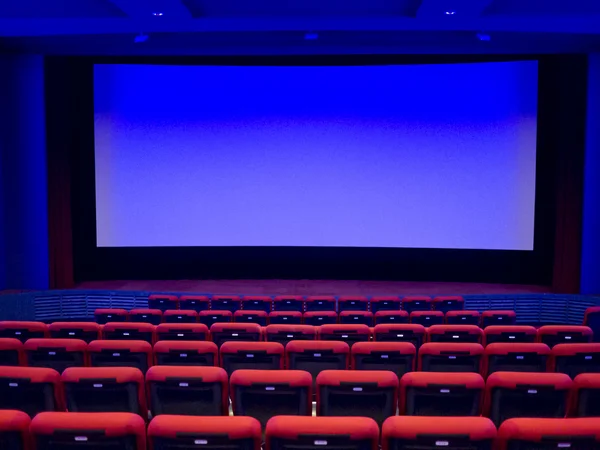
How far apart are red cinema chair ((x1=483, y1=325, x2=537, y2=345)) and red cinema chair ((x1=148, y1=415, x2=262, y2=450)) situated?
343 centimetres

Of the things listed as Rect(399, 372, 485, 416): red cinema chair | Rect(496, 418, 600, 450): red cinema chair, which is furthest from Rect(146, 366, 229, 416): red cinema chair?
Rect(496, 418, 600, 450): red cinema chair

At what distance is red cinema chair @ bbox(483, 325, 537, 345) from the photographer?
5.21 metres

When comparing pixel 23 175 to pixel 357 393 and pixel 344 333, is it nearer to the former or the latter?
pixel 344 333

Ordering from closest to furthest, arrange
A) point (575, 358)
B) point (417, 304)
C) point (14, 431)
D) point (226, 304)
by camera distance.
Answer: point (14, 431) → point (575, 358) → point (226, 304) → point (417, 304)

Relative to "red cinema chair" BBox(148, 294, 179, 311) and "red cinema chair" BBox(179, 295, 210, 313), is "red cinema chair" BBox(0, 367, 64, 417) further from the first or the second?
"red cinema chair" BBox(148, 294, 179, 311)

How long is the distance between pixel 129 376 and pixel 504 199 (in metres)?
8.39

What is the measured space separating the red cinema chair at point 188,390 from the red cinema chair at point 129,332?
1.74 m

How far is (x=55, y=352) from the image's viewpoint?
13.9 feet

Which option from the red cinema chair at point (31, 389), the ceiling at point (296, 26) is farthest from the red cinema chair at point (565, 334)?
the red cinema chair at point (31, 389)

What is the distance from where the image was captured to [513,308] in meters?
8.84

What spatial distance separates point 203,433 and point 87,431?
1.72ft

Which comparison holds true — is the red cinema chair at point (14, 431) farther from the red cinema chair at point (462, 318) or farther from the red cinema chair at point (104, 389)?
the red cinema chair at point (462, 318)

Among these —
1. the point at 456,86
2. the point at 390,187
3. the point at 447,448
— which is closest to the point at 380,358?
the point at 447,448

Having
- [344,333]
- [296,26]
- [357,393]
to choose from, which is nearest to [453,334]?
[344,333]
